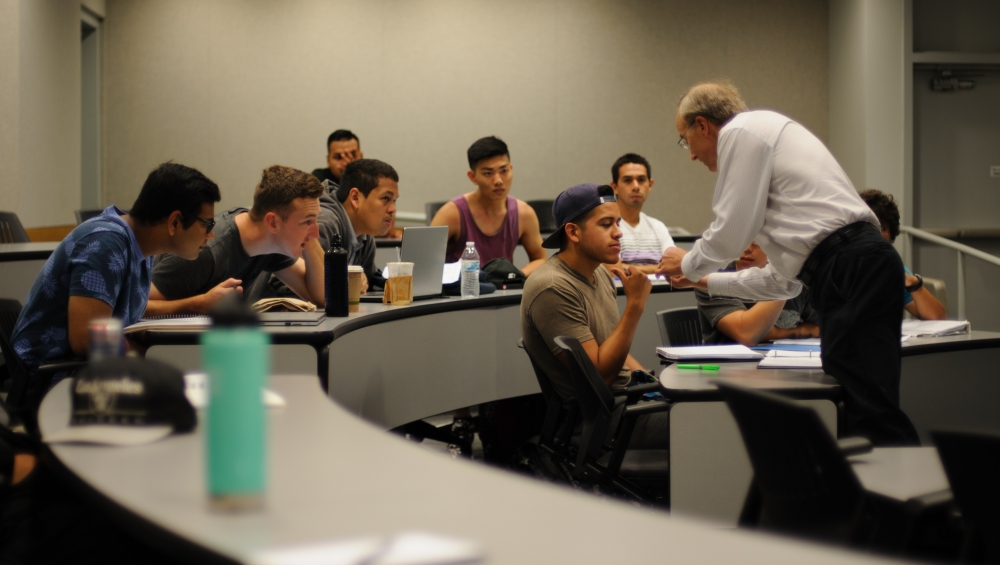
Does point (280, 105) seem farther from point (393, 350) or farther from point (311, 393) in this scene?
point (311, 393)

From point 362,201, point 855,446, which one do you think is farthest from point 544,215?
point 855,446

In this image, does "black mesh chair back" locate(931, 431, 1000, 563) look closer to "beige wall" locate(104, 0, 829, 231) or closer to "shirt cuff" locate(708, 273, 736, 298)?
"shirt cuff" locate(708, 273, 736, 298)

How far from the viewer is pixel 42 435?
111 centimetres

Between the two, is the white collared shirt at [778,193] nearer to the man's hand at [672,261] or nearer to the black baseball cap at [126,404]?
the man's hand at [672,261]

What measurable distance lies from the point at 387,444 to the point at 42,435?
1.54 ft

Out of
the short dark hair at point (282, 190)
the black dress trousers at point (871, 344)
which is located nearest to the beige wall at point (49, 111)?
the short dark hair at point (282, 190)

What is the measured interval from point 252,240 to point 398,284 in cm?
52

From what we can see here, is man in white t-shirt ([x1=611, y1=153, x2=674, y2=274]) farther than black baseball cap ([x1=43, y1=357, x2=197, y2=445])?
Yes

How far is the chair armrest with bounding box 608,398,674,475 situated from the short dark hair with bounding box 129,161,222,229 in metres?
1.24

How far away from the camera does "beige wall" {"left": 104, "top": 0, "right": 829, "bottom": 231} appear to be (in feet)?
21.7

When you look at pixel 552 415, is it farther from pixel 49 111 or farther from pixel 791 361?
pixel 49 111

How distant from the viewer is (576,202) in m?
2.75

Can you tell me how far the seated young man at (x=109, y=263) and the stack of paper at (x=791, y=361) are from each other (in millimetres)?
1555

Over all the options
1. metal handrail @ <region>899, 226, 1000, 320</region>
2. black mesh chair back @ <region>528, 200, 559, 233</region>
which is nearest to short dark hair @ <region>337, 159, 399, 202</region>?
black mesh chair back @ <region>528, 200, 559, 233</region>
